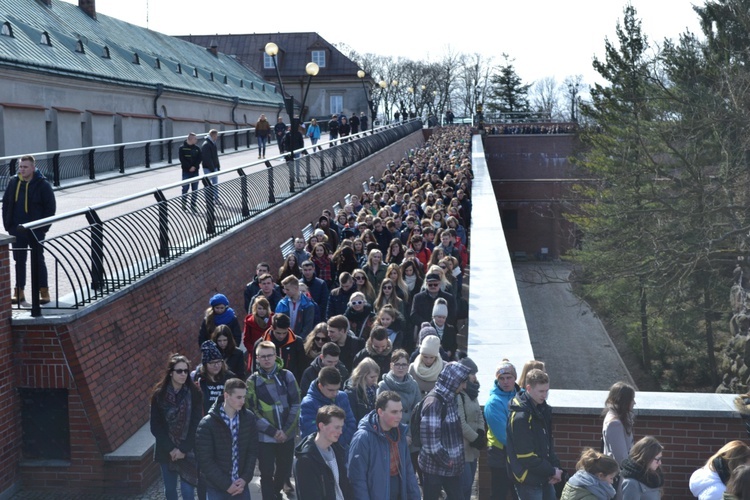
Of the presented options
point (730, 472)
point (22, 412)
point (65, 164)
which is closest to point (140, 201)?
point (65, 164)

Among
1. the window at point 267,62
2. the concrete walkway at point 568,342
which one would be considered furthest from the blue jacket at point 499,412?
the window at point 267,62

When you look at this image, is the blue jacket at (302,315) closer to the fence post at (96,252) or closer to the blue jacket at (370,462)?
the fence post at (96,252)

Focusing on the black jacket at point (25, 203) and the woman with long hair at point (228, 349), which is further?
the black jacket at point (25, 203)

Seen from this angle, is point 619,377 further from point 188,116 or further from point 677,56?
point 188,116

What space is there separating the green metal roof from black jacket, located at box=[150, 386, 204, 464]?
22.8m

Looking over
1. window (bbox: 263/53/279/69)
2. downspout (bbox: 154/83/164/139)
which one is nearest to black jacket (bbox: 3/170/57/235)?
downspout (bbox: 154/83/164/139)

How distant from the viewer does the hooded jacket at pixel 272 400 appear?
732 cm

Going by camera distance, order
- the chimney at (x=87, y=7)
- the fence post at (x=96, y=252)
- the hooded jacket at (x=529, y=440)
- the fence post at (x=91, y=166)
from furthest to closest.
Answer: the chimney at (x=87, y=7), the fence post at (x=91, y=166), the fence post at (x=96, y=252), the hooded jacket at (x=529, y=440)

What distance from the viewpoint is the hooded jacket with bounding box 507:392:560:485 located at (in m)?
6.55

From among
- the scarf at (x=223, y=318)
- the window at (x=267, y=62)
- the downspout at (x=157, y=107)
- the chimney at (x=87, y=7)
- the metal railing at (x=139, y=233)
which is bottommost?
the scarf at (x=223, y=318)

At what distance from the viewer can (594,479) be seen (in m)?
5.88

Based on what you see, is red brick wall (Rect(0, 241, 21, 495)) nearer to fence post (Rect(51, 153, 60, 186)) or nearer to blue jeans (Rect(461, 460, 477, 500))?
blue jeans (Rect(461, 460, 477, 500))

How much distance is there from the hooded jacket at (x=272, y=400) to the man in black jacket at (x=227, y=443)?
663 millimetres

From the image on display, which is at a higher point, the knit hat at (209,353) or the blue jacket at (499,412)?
the knit hat at (209,353)
